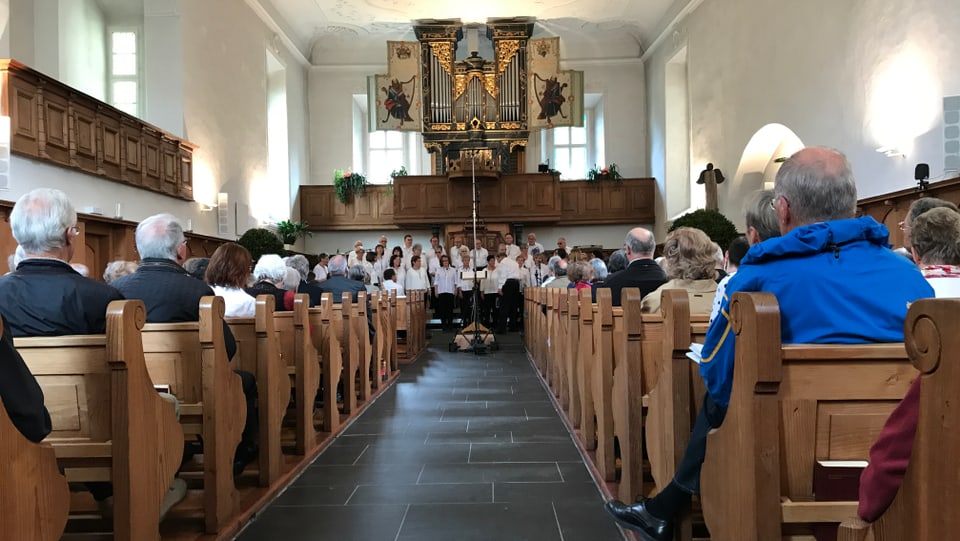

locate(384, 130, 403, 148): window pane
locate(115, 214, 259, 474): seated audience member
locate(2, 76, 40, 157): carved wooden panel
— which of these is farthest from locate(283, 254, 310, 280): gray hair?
locate(384, 130, 403, 148): window pane

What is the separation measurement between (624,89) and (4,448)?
1760 cm

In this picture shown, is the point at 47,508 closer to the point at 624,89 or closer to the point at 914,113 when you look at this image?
the point at 914,113

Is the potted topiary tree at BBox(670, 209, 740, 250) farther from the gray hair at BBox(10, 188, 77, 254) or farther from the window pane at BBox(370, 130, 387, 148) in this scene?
the window pane at BBox(370, 130, 387, 148)

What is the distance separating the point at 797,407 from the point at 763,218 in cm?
127

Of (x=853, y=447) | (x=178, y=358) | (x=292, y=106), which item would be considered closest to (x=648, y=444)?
(x=853, y=447)

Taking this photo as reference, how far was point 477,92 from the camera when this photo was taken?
16.3m

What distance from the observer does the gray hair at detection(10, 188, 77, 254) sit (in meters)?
2.47

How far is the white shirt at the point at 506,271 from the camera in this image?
40.2 ft

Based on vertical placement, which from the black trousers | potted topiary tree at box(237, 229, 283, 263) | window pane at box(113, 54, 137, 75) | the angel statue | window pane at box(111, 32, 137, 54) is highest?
window pane at box(111, 32, 137, 54)

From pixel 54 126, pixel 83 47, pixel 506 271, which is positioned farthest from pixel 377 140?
pixel 54 126

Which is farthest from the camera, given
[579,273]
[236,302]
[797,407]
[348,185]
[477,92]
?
[348,185]

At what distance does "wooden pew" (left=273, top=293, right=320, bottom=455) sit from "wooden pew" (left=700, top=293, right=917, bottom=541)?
3014mm

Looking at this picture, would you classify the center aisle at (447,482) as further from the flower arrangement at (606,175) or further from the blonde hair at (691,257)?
the flower arrangement at (606,175)

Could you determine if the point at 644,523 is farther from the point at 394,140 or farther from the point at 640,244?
the point at 394,140
